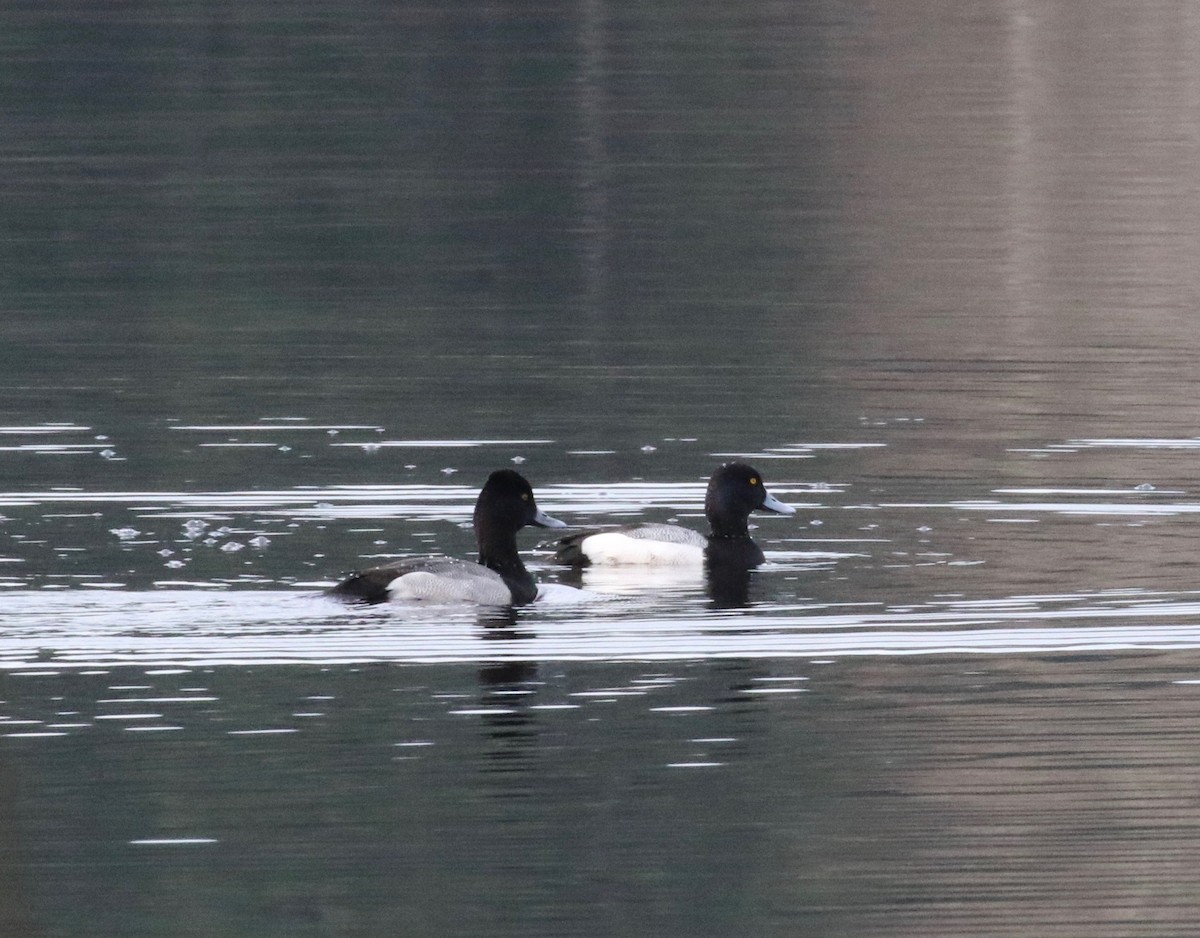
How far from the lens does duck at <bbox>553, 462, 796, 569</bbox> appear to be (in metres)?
14.8

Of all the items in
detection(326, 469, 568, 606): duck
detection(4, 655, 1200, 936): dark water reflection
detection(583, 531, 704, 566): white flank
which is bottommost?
detection(4, 655, 1200, 936): dark water reflection

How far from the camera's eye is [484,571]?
1359cm

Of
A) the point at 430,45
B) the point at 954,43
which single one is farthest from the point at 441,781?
the point at 954,43

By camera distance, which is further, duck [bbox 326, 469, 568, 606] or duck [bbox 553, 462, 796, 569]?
duck [bbox 553, 462, 796, 569]

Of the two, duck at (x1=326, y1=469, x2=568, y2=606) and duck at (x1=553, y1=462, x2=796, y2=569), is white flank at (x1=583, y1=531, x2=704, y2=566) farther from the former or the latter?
duck at (x1=326, y1=469, x2=568, y2=606)

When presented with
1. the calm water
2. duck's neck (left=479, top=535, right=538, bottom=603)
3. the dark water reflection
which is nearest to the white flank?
the calm water

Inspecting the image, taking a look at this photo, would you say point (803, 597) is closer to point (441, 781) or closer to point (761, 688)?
point (761, 688)

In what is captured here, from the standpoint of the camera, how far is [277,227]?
105 feet

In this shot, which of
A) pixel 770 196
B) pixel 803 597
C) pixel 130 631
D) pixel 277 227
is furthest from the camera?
pixel 770 196

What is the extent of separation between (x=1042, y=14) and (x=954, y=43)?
16.1ft

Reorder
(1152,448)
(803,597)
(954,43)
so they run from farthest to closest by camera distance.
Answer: (954,43) < (1152,448) < (803,597)

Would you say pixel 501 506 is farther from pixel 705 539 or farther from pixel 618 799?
pixel 618 799

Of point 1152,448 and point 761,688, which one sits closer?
point 761,688

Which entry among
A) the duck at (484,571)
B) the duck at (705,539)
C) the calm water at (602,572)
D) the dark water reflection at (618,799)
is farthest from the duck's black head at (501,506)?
the dark water reflection at (618,799)
